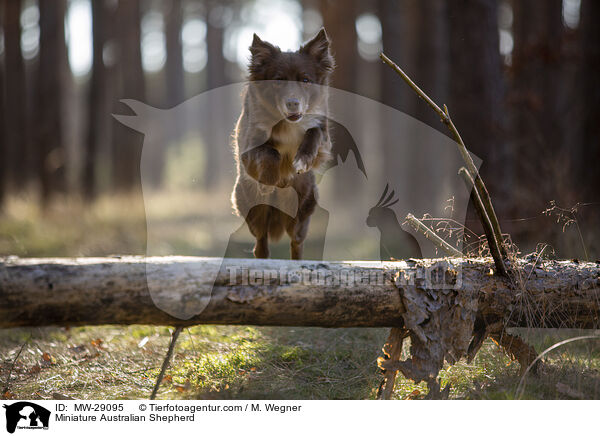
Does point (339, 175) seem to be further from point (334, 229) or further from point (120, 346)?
point (120, 346)

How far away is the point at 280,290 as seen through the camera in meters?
2.98

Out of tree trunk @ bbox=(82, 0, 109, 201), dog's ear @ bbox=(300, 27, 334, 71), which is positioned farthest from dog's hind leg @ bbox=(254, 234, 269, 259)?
tree trunk @ bbox=(82, 0, 109, 201)

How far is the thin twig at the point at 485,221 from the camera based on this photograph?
3105 mm

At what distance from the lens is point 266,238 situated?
208 inches

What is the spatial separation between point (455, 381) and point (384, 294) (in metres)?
0.78

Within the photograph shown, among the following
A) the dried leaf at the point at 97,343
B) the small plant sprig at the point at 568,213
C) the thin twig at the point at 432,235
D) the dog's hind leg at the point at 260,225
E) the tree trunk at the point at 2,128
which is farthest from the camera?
the tree trunk at the point at 2,128

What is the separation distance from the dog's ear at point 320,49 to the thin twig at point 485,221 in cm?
244

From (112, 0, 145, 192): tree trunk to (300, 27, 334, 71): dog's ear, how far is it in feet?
34.6

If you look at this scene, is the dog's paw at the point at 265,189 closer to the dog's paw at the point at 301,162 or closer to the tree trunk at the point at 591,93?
the dog's paw at the point at 301,162

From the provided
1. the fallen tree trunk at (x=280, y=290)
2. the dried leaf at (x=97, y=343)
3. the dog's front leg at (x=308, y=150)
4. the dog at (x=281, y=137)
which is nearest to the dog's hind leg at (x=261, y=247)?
the dog at (x=281, y=137)

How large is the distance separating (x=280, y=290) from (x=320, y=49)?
2.94 meters

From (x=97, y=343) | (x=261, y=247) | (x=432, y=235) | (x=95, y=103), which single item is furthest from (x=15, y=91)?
(x=432, y=235)

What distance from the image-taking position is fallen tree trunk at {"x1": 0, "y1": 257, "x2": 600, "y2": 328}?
8.82 feet
